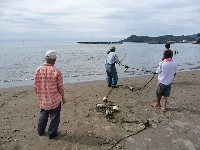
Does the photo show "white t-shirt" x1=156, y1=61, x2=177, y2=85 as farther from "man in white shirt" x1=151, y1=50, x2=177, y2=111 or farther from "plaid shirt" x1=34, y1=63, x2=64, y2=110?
"plaid shirt" x1=34, y1=63, x2=64, y2=110

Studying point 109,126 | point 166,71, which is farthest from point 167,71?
point 109,126

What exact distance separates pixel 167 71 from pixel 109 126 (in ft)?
9.20

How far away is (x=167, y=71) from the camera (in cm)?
515

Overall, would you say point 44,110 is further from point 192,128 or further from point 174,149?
point 192,128

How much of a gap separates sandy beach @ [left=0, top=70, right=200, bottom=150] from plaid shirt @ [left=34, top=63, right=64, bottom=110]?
107cm

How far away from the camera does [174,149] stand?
136 inches

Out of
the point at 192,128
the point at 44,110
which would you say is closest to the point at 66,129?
the point at 44,110

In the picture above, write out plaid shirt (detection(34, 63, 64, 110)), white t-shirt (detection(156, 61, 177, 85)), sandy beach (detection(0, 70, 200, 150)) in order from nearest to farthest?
plaid shirt (detection(34, 63, 64, 110)) < sandy beach (detection(0, 70, 200, 150)) < white t-shirt (detection(156, 61, 177, 85))

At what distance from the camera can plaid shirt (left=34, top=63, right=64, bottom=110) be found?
135 inches

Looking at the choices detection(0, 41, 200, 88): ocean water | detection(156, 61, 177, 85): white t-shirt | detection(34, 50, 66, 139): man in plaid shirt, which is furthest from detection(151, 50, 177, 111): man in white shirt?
detection(34, 50, 66, 139): man in plaid shirt

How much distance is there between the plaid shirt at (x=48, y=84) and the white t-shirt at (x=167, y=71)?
3.62 meters

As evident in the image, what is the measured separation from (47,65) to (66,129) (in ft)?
6.80

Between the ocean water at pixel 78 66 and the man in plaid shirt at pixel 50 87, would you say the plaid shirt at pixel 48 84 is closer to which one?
the man in plaid shirt at pixel 50 87

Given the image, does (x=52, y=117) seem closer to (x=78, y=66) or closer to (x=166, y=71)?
(x=166, y=71)
